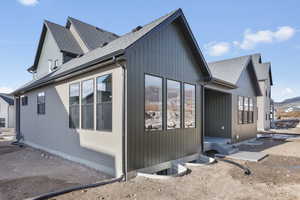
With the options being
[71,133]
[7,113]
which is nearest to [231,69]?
[71,133]

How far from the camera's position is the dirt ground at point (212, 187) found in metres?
3.99

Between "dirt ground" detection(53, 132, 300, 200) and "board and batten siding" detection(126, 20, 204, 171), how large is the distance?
0.86 meters

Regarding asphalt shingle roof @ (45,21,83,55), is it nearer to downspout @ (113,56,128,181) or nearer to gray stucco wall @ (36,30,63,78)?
gray stucco wall @ (36,30,63,78)

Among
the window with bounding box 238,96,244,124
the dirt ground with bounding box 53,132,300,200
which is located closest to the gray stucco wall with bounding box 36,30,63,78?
the dirt ground with bounding box 53,132,300,200

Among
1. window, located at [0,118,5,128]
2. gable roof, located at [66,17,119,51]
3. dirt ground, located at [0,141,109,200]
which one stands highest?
gable roof, located at [66,17,119,51]

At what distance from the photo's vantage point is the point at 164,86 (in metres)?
6.19

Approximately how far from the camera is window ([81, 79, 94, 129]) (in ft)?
19.8

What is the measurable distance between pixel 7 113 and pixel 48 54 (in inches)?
751

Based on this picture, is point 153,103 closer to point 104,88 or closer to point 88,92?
point 104,88

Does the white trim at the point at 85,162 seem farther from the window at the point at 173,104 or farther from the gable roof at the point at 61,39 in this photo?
the gable roof at the point at 61,39

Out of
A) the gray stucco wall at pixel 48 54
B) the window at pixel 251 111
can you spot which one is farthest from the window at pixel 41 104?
the window at pixel 251 111

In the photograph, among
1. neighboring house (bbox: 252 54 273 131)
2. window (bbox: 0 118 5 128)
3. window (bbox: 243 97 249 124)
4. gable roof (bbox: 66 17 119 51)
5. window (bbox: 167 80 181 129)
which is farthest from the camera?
window (bbox: 0 118 5 128)

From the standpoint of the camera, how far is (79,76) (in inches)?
259

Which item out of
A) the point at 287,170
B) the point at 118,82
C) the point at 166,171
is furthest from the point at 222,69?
the point at 118,82
